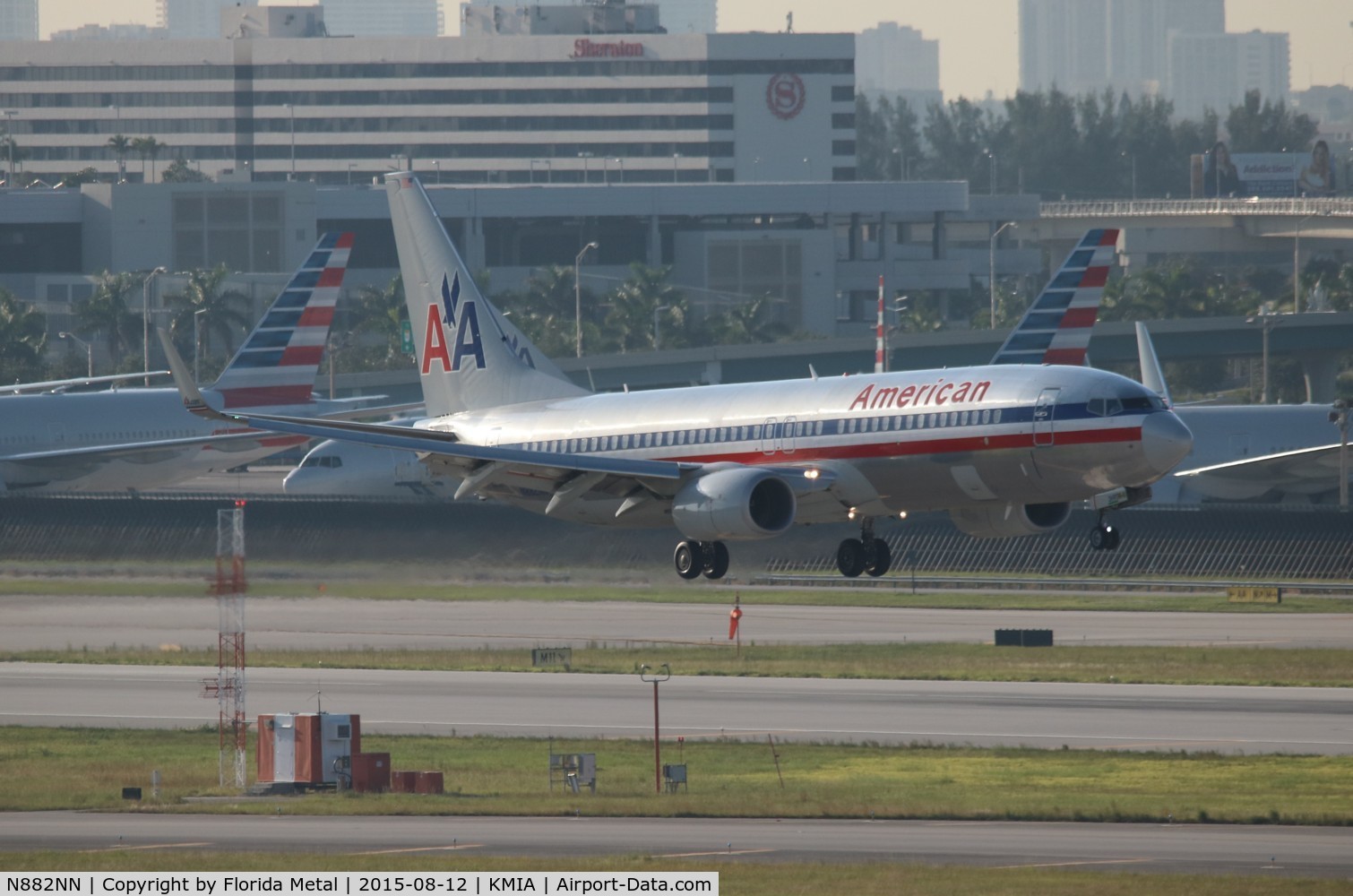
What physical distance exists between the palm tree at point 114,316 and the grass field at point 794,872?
149111mm

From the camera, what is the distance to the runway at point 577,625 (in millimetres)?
91062

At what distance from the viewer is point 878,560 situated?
59438 mm

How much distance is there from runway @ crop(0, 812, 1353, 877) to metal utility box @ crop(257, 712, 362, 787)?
19.0 feet

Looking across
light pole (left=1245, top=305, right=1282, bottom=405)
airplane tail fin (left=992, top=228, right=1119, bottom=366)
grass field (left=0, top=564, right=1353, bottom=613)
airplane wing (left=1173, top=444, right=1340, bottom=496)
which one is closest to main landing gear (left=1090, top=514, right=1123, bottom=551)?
airplane tail fin (left=992, top=228, right=1119, bottom=366)

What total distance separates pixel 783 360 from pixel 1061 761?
105793 mm

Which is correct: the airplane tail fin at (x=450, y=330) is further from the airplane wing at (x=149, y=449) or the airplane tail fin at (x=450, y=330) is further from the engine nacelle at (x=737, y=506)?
the airplane wing at (x=149, y=449)

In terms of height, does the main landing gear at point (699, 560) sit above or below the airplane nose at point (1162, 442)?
below

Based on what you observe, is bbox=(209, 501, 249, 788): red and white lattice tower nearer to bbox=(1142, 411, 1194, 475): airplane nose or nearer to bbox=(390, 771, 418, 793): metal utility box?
bbox=(390, 771, 418, 793): metal utility box

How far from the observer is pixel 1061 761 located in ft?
213

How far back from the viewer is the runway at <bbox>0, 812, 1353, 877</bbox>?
159 ft

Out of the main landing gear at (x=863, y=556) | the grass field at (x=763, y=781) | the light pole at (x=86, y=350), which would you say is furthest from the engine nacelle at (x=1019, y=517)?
the light pole at (x=86, y=350)

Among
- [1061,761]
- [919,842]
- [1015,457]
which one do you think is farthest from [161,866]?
[1061,761]

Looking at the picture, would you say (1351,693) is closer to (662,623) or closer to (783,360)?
(662,623)

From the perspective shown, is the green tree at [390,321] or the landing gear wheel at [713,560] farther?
the green tree at [390,321]
